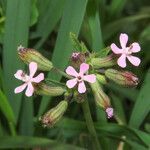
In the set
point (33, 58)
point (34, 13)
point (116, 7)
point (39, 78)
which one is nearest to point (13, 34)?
point (34, 13)

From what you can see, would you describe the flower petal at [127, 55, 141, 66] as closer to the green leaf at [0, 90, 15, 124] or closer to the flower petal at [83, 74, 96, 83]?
the flower petal at [83, 74, 96, 83]

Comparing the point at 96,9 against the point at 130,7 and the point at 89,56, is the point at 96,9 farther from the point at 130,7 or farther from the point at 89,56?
the point at 130,7

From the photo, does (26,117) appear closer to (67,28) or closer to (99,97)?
(67,28)

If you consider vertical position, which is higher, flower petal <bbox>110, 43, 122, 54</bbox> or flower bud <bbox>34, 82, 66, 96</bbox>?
flower petal <bbox>110, 43, 122, 54</bbox>

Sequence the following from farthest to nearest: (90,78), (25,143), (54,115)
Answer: (25,143) < (54,115) < (90,78)

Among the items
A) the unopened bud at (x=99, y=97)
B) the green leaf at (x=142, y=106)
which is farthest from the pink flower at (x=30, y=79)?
the green leaf at (x=142, y=106)

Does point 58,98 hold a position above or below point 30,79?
above

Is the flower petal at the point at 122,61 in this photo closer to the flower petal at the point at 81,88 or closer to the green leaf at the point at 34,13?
the flower petal at the point at 81,88

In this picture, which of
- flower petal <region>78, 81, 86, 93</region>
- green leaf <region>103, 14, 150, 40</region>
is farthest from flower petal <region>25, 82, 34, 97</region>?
green leaf <region>103, 14, 150, 40</region>
